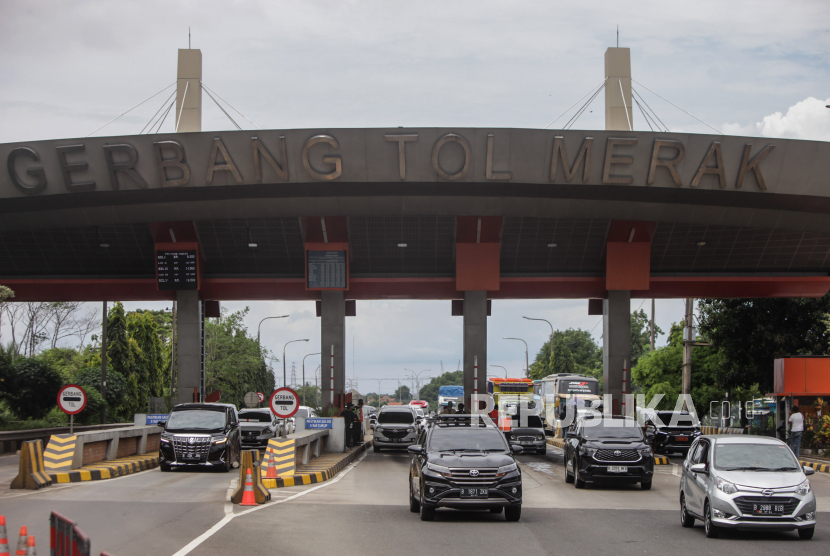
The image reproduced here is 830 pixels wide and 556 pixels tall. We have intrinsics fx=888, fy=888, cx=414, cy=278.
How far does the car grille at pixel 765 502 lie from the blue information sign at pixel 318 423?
18728mm

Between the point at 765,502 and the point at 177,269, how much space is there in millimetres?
23610

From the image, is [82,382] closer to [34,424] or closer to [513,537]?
[34,424]

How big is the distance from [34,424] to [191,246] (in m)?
14.5

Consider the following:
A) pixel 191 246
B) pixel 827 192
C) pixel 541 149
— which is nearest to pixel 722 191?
pixel 827 192

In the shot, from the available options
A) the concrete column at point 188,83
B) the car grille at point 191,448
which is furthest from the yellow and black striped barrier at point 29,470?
the concrete column at point 188,83

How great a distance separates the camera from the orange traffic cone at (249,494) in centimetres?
1574

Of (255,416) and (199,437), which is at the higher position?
(199,437)

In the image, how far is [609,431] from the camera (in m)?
20.8

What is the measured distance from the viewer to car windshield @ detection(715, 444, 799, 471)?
42.3 feet

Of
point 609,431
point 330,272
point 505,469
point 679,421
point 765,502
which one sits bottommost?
point 679,421

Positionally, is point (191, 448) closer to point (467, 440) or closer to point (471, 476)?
point (467, 440)

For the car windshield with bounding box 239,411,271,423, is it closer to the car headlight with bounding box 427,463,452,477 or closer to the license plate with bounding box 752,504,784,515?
the car headlight with bounding box 427,463,452,477

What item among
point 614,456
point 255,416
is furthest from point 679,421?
point 255,416

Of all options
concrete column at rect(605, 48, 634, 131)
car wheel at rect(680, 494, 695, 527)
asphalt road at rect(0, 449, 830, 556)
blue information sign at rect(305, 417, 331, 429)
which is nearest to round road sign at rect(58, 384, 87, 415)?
asphalt road at rect(0, 449, 830, 556)
